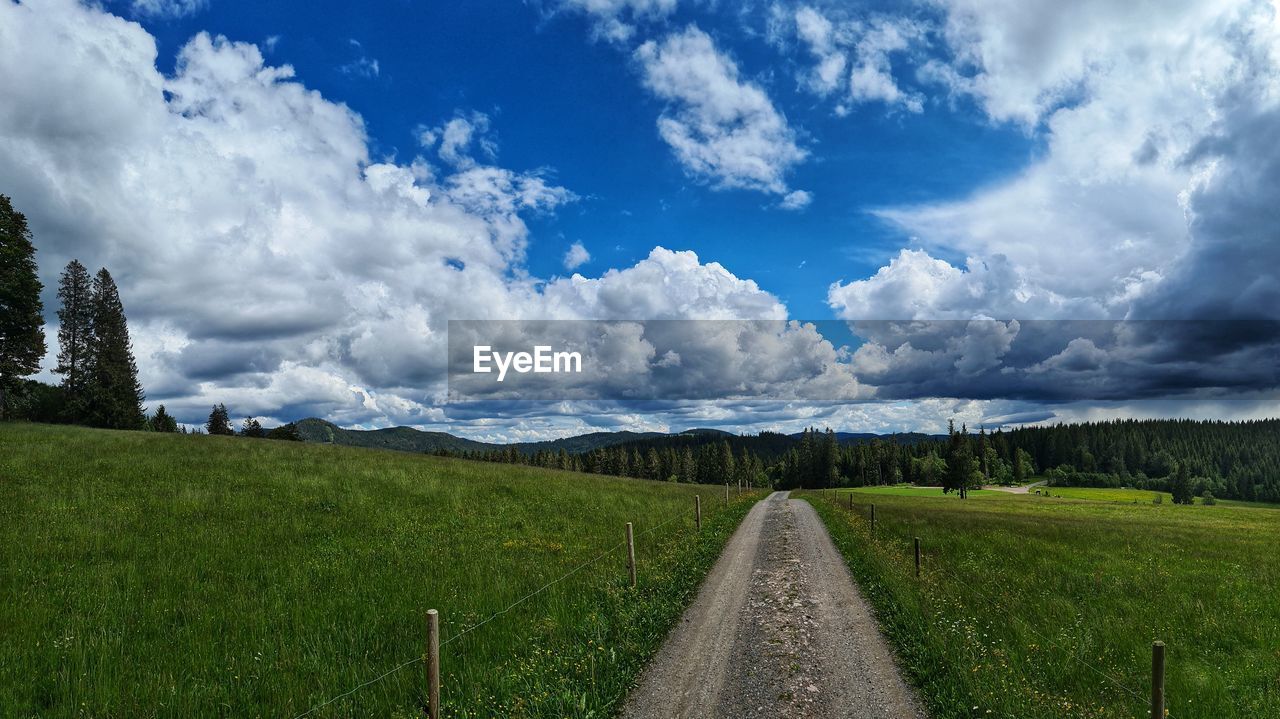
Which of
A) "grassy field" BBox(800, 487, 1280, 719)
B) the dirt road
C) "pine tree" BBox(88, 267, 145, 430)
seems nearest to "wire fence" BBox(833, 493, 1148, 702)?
"grassy field" BBox(800, 487, 1280, 719)

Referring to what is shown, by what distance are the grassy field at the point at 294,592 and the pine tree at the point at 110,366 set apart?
112ft

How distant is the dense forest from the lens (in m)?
134

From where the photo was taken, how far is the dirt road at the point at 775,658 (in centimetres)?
795

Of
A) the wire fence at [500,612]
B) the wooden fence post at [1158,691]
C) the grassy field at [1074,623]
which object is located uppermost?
the wooden fence post at [1158,691]

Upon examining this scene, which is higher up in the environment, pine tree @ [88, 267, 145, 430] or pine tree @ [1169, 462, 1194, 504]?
pine tree @ [88, 267, 145, 430]

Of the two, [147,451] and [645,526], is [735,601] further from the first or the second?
[147,451]

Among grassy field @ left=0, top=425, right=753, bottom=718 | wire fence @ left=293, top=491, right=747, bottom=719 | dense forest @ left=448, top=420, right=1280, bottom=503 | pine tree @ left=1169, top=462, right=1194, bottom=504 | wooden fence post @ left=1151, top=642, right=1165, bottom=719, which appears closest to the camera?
wooden fence post @ left=1151, top=642, right=1165, bottom=719

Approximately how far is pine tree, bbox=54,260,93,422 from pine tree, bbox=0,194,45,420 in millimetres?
11323

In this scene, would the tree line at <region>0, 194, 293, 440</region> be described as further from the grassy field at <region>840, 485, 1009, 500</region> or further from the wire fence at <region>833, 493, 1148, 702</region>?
the grassy field at <region>840, 485, 1009, 500</region>

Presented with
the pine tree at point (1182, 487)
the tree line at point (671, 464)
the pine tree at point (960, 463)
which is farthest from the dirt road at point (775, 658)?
the pine tree at point (1182, 487)

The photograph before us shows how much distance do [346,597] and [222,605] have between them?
6.95 feet

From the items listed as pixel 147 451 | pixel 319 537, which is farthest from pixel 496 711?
pixel 147 451

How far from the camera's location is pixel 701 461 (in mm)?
144625

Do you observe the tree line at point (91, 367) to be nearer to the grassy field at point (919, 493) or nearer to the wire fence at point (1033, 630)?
the wire fence at point (1033, 630)
